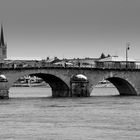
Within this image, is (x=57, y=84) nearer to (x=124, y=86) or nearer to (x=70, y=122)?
(x=124, y=86)

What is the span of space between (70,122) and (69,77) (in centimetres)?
4152

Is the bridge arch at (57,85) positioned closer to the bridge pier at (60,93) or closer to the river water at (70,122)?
the bridge pier at (60,93)

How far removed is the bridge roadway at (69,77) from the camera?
93938 mm

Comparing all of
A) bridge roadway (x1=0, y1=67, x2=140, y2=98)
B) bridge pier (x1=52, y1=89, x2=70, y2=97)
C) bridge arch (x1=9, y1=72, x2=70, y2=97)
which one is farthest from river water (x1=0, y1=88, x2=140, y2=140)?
bridge pier (x1=52, y1=89, x2=70, y2=97)

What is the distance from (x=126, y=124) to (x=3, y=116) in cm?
1339

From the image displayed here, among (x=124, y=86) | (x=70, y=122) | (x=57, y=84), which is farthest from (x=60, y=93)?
(x=70, y=122)

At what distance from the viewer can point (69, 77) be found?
9981cm

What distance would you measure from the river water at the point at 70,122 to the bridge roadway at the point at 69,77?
50.7 ft

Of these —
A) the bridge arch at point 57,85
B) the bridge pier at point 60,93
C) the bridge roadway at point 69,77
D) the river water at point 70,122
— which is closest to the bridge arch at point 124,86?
the bridge roadway at point 69,77

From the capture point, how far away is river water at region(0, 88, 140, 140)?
50069 mm

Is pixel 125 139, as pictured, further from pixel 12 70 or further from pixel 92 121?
pixel 12 70

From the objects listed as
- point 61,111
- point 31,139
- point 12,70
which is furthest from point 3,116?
point 12,70

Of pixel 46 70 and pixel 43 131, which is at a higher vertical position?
pixel 46 70

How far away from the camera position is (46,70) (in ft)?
316
